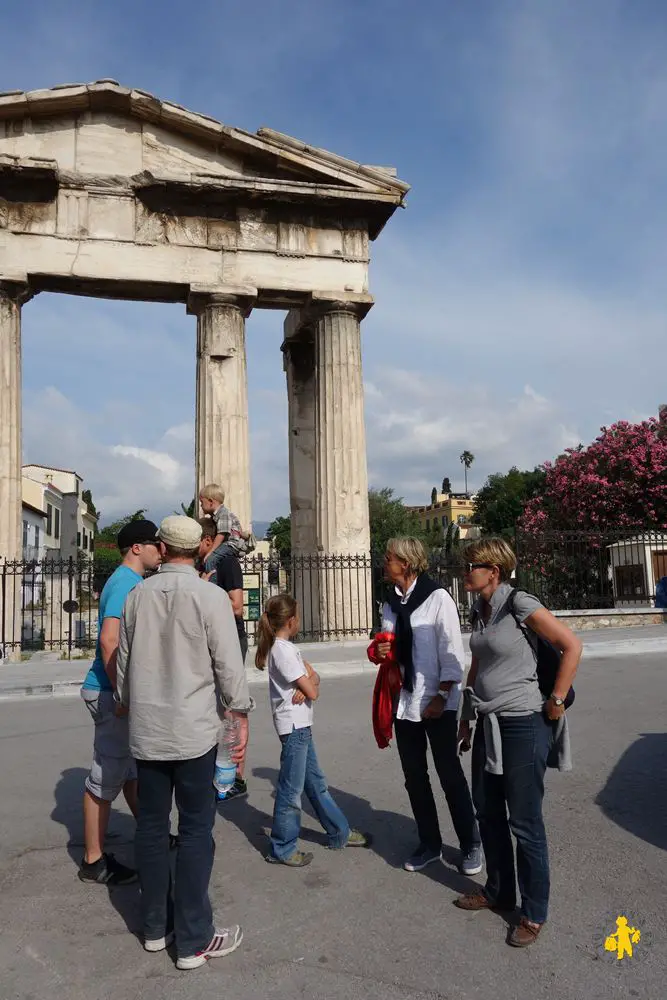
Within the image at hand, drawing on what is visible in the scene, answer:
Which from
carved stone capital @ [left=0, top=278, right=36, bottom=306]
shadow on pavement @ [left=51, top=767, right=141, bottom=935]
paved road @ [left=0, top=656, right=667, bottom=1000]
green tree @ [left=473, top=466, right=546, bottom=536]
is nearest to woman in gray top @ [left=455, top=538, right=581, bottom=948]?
paved road @ [left=0, top=656, right=667, bottom=1000]

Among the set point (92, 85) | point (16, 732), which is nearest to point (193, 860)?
point (16, 732)

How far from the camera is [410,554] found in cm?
417

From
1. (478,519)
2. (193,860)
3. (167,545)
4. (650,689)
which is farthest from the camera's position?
(478,519)

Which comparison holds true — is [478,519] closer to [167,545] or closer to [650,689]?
[650,689]

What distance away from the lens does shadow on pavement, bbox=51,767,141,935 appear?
12.1 feet

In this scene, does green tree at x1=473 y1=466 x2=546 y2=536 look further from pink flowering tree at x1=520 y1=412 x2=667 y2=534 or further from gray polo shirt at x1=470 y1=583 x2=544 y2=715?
gray polo shirt at x1=470 y1=583 x2=544 y2=715

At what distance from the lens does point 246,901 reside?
3725mm

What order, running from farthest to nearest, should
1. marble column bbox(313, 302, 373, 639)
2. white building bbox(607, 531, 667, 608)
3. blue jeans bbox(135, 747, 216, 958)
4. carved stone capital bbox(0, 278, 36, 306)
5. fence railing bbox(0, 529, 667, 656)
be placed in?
white building bbox(607, 531, 667, 608) → marble column bbox(313, 302, 373, 639) → carved stone capital bbox(0, 278, 36, 306) → fence railing bbox(0, 529, 667, 656) → blue jeans bbox(135, 747, 216, 958)

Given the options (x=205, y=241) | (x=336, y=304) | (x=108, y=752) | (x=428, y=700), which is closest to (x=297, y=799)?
(x=428, y=700)

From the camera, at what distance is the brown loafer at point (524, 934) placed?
10.4 ft

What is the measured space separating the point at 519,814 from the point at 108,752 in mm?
2047

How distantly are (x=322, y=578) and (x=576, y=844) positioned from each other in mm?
12078

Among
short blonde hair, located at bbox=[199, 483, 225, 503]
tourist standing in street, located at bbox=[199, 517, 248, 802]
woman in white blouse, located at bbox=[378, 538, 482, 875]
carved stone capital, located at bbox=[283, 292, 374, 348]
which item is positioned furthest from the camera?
carved stone capital, located at bbox=[283, 292, 374, 348]

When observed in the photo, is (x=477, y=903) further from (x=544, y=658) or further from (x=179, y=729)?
(x=179, y=729)
